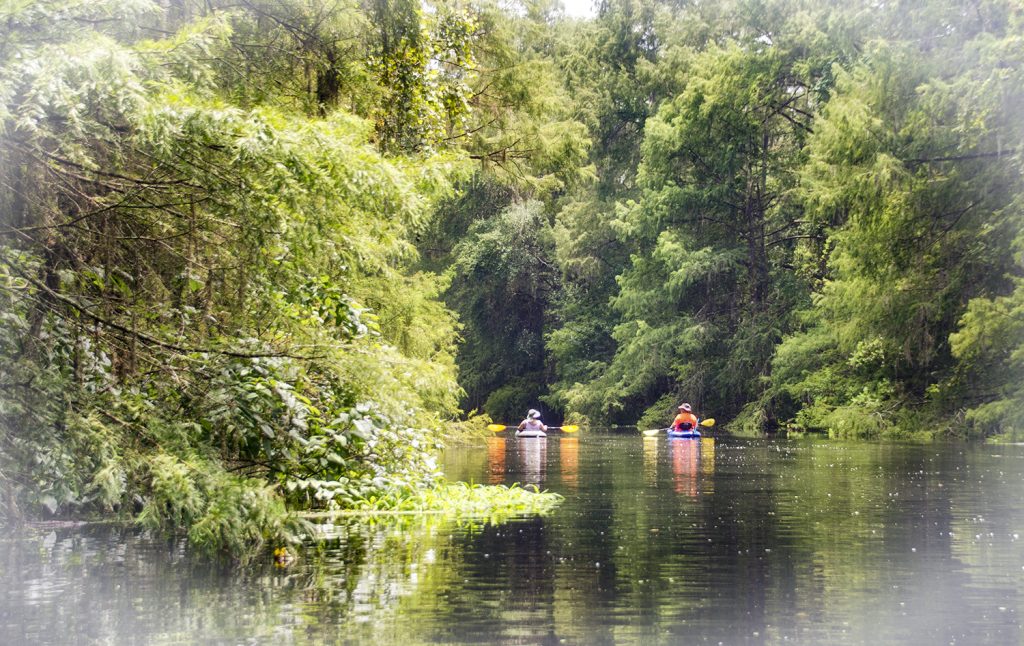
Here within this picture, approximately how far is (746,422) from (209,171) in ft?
125

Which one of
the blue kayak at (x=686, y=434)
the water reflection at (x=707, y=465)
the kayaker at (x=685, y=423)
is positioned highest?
the kayaker at (x=685, y=423)

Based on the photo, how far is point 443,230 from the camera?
59.4 meters

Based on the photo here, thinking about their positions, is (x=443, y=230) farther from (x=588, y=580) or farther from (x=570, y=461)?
(x=588, y=580)

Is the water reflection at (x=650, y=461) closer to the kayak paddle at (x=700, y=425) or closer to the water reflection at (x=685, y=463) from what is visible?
the water reflection at (x=685, y=463)

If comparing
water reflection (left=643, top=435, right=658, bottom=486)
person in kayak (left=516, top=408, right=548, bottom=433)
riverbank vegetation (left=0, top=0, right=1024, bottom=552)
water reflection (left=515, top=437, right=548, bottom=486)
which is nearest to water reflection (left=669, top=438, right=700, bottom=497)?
water reflection (left=643, top=435, right=658, bottom=486)

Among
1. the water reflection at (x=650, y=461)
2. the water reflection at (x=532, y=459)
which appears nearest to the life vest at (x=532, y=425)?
the water reflection at (x=532, y=459)

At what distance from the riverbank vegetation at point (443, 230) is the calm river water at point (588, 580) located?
3.22 feet

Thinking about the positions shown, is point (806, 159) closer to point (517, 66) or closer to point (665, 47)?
point (665, 47)

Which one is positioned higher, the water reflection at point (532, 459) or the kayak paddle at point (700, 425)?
the kayak paddle at point (700, 425)

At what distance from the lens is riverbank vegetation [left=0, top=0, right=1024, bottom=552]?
35.1ft

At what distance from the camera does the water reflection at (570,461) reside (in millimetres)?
20375

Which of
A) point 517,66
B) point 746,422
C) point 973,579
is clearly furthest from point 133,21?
point 746,422

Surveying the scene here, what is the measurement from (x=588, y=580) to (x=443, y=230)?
163ft

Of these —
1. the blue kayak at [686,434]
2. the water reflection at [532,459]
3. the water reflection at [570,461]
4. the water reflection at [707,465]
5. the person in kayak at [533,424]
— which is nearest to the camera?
the water reflection at [707,465]
